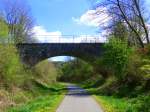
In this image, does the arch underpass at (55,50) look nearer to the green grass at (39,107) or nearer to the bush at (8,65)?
the bush at (8,65)

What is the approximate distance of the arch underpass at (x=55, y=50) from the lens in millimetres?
64938

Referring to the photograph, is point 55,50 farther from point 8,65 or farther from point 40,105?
point 40,105

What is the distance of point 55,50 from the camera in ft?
215

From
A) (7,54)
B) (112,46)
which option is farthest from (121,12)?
(7,54)

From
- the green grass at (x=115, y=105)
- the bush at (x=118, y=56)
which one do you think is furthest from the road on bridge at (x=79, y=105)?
the bush at (x=118, y=56)

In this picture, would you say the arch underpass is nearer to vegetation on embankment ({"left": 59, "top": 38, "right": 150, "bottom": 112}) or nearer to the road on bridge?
vegetation on embankment ({"left": 59, "top": 38, "right": 150, "bottom": 112})

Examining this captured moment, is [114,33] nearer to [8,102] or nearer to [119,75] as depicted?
[119,75]

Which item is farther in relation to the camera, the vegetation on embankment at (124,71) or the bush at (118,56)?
the bush at (118,56)

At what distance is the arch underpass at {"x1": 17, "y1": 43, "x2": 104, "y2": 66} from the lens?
2557 inches

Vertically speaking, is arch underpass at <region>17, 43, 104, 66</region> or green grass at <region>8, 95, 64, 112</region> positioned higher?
arch underpass at <region>17, 43, 104, 66</region>

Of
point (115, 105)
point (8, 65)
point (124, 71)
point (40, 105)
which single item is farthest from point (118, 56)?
point (40, 105)

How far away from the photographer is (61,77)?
156250mm

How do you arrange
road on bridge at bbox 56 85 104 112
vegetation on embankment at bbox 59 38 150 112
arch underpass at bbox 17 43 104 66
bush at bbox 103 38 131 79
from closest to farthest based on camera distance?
1. road on bridge at bbox 56 85 104 112
2. vegetation on embankment at bbox 59 38 150 112
3. bush at bbox 103 38 131 79
4. arch underpass at bbox 17 43 104 66

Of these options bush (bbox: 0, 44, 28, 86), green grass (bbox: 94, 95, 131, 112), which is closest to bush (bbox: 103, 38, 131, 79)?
bush (bbox: 0, 44, 28, 86)
